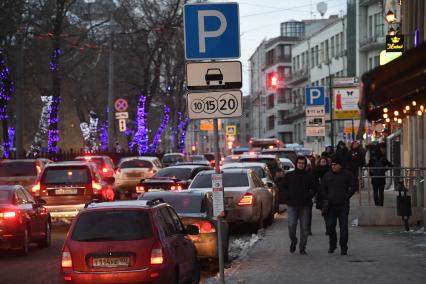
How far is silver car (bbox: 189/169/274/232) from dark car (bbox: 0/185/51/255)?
3608 mm

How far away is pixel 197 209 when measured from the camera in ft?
56.5

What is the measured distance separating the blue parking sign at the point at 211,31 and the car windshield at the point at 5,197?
29.0 ft

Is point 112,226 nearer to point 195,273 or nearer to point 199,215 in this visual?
point 195,273

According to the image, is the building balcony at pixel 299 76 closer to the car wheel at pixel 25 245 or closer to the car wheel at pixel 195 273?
the car wheel at pixel 25 245

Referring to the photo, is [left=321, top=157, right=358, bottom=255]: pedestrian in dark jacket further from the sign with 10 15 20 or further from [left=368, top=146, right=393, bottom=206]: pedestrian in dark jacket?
[left=368, top=146, right=393, bottom=206]: pedestrian in dark jacket

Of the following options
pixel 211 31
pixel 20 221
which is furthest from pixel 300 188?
pixel 211 31

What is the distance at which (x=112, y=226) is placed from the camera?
1266 centimetres

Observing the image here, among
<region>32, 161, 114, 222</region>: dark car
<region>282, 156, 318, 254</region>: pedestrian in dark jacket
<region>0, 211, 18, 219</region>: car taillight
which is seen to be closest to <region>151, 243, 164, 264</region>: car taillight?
<region>282, 156, 318, 254</region>: pedestrian in dark jacket

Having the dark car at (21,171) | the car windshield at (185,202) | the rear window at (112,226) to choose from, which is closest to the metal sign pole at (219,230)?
the rear window at (112,226)

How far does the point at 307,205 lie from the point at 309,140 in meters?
75.5

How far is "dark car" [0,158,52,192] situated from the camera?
30.2 meters

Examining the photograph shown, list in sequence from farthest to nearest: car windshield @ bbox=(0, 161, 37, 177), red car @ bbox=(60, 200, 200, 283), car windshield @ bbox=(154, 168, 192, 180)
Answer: car windshield @ bbox=(0, 161, 37, 177)
car windshield @ bbox=(154, 168, 192, 180)
red car @ bbox=(60, 200, 200, 283)

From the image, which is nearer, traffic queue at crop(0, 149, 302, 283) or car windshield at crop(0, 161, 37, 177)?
traffic queue at crop(0, 149, 302, 283)

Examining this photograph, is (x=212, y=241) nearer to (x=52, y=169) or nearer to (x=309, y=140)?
(x=52, y=169)
